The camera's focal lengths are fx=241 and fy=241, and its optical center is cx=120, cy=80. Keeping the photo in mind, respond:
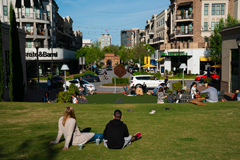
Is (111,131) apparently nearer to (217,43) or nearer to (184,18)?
(217,43)

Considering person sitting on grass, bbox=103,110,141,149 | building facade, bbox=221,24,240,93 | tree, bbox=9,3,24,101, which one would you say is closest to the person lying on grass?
person sitting on grass, bbox=103,110,141,149

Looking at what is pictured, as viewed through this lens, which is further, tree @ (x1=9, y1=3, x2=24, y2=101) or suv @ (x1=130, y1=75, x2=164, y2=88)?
suv @ (x1=130, y1=75, x2=164, y2=88)

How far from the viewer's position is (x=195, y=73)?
5359 cm

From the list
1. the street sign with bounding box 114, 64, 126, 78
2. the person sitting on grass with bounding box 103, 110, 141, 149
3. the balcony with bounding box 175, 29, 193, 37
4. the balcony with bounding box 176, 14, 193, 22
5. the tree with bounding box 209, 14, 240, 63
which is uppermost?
the balcony with bounding box 176, 14, 193, 22

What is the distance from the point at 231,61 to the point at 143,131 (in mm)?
16423

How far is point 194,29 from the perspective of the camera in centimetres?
5459

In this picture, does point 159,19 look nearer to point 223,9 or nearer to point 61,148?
point 223,9

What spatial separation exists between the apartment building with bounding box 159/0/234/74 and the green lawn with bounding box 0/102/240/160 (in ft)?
136

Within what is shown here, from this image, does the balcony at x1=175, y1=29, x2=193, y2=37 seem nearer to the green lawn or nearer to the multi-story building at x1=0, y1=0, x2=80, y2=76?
the multi-story building at x1=0, y1=0, x2=80, y2=76

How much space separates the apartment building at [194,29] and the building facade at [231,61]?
95.4ft

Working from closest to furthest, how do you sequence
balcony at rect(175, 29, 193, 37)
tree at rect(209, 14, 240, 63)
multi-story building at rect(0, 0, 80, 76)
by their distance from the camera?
multi-story building at rect(0, 0, 80, 76) < tree at rect(209, 14, 240, 63) < balcony at rect(175, 29, 193, 37)

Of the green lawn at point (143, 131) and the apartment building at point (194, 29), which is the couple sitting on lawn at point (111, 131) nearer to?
the green lawn at point (143, 131)

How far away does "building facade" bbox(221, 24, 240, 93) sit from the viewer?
68.6 feet

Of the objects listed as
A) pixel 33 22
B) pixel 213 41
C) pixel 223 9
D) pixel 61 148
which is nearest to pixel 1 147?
pixel 61 148
